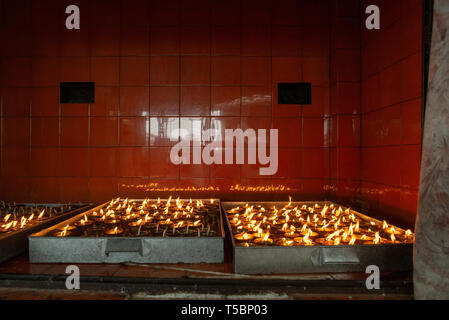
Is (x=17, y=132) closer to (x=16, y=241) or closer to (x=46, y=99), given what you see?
(x=46, y=99)

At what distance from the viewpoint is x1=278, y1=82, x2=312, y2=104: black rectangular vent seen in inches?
195

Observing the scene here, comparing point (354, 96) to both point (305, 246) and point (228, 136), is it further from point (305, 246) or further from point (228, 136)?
point (305, 246)

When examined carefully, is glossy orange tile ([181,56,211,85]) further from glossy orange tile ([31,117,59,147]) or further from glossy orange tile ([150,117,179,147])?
glossy orange tile ([31,117,59,147])

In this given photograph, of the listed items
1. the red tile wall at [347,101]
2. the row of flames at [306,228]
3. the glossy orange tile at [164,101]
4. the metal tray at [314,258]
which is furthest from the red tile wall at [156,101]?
the metal tray at [314,258]

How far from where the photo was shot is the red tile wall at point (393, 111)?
342 cm

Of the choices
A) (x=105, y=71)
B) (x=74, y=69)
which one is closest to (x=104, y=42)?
(x=105, y=71)

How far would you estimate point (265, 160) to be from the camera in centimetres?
492

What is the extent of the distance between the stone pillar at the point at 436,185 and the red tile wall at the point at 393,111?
161 centimetres

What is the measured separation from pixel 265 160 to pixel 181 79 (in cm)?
201

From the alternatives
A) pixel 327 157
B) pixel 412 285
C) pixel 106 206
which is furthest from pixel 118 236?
pixel 327 157

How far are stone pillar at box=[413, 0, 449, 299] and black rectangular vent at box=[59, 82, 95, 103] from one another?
4.78 metres

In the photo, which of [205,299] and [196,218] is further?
[196,218]

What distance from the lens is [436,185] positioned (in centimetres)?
187

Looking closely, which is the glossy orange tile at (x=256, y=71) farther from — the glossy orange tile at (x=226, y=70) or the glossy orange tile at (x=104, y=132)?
the glossy orange tile at (x=104, y=132)
